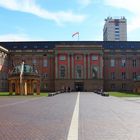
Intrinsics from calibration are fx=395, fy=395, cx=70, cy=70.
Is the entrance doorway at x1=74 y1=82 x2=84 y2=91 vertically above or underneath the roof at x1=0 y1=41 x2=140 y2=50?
underneath

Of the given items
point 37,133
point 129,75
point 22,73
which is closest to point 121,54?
point 129,75

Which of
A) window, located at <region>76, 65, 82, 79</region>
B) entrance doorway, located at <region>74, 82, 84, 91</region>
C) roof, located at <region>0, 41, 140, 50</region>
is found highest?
roof, located at <region>0, 41, 140, 50</region>

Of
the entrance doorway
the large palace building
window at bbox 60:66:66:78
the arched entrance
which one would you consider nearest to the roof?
the large palace building

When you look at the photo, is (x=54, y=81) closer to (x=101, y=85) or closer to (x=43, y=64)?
(x=43, y=64)

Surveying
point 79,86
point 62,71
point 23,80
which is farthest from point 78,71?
point 23,80

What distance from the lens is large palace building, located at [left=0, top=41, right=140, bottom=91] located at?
407 ft

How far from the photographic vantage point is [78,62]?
125m

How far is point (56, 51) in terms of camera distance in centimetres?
12400

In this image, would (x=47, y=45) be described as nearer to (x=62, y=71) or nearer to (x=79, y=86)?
(x=62, y=71)

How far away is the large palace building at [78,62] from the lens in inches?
4879

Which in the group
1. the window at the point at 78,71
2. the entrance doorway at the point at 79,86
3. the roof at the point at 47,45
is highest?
the roof at the point at 47,45

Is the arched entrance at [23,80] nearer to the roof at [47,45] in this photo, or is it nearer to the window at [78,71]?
the window at [78,71]

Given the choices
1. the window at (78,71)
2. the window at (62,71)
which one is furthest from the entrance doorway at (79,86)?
the window at (62,71)

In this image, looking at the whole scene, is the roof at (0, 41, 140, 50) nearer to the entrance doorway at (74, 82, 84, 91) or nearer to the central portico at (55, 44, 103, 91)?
the central portico at (55, 44, 103, 91)
